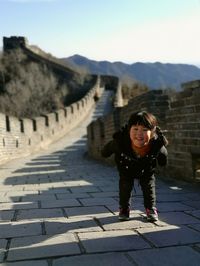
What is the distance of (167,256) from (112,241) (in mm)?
514

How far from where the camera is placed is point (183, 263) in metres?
3.18

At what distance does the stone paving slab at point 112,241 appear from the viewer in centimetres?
355

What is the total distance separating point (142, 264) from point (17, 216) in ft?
6.26

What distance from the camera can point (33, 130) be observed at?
68.2ft

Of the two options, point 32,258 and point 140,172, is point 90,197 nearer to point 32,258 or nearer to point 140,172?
point 140,172

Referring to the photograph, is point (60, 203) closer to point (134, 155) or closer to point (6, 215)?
point (6, 215)

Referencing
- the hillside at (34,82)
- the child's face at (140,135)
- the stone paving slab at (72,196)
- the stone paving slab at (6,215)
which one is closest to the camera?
the child's face at (140,135)

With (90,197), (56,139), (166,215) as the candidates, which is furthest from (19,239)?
(56,139)

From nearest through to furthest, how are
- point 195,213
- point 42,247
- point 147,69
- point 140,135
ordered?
point 42,247, point 140,135, point 195,213, point 147,69

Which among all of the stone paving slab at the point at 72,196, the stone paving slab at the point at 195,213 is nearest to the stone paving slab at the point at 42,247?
the stone paving slab at the point at 195,213

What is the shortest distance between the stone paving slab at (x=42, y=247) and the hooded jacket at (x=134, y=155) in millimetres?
848

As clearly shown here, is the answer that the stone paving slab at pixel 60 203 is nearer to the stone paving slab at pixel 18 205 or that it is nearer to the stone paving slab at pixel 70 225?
the stone paving slab at pixel 18 205

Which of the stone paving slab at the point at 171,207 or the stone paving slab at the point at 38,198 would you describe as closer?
the stone paving slab at the point at 171,207

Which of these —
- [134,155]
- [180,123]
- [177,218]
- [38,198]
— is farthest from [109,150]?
[180,123]
